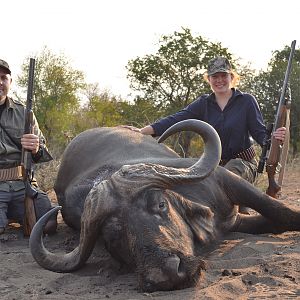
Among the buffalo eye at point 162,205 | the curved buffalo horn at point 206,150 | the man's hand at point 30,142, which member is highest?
the curved buffalo horn at point 206,150

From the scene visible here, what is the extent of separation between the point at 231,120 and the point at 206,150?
2.52 m

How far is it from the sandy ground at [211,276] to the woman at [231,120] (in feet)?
5.67

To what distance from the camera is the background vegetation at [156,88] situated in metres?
22.5

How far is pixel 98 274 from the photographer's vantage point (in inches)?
179

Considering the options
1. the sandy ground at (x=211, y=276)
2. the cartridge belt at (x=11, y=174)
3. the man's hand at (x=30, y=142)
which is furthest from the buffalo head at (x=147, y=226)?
the cartridge belt at (x=11, y=174)

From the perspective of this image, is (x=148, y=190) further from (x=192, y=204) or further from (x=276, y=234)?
(x=276, y=234)

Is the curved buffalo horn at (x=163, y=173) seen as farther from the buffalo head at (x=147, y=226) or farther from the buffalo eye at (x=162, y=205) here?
the buffalo eye at (x=162, y=205)

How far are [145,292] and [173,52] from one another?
65.3ft

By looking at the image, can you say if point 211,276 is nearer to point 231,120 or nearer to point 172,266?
point 172,266

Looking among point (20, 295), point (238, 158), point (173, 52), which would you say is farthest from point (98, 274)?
point (173, 52)

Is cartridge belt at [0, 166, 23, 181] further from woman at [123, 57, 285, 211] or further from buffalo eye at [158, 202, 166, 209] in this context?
buffalo eye at [158, 202, 166, 209]

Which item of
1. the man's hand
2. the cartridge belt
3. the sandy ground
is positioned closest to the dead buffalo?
the sandy ground

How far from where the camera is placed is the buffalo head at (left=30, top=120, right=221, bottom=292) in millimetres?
3670

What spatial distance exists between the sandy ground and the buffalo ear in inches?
7.0
